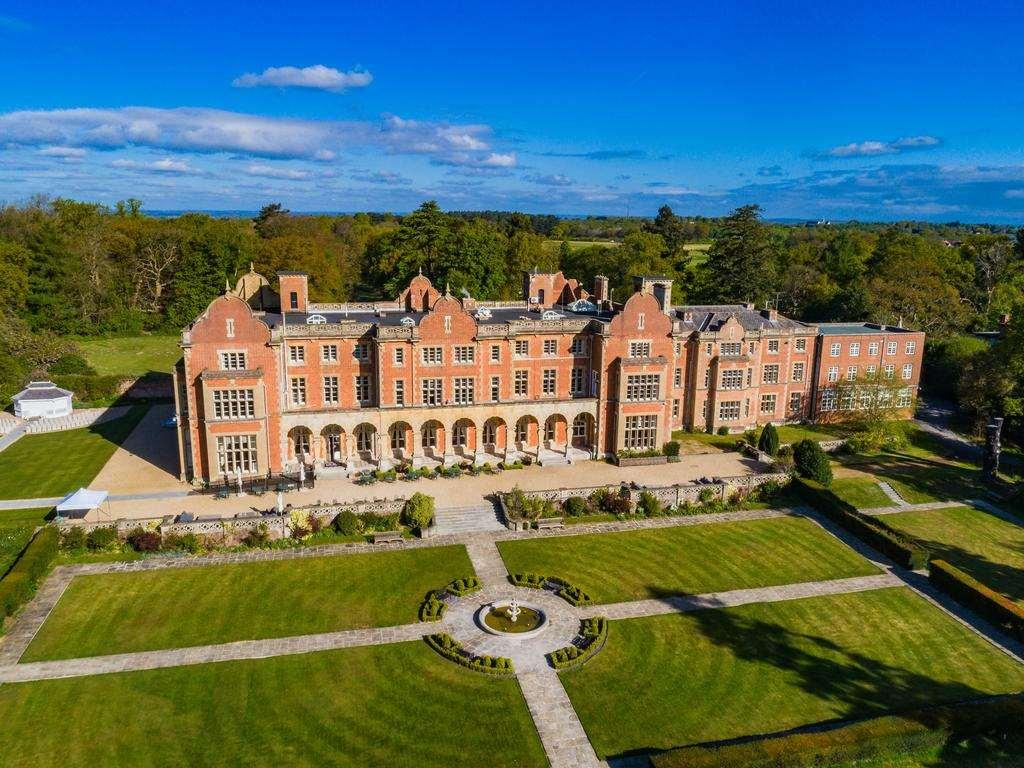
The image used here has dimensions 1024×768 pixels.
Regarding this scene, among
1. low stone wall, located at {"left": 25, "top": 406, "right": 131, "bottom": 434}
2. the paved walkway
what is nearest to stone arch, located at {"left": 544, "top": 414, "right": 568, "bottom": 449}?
the paved walkway

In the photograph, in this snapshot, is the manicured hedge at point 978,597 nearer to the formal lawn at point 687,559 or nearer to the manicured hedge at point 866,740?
the formal lawn at point 687,559

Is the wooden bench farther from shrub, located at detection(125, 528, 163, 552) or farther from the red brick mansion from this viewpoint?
shrub, located at detection(125, 528, 163, 552)

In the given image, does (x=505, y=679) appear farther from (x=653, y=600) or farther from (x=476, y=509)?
(x=476, y=509)

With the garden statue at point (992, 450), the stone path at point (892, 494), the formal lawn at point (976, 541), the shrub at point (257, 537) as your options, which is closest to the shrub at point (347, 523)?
the shrub at point (257, 537)

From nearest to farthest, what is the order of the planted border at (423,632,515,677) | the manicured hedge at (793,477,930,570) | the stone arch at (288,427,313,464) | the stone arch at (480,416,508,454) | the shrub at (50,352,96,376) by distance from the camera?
the planted border at (423,632,515,677) < the manicured hedge at (793,477,930,570) < the stone arch at (288,427,313,464) < the stone arch at (480,416,508,454) < the shrub at (50,352,96,376)

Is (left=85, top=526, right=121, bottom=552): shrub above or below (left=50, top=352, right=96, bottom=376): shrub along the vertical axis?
below

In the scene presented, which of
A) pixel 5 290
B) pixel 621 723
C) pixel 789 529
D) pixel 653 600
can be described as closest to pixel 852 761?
pixel 621 723
